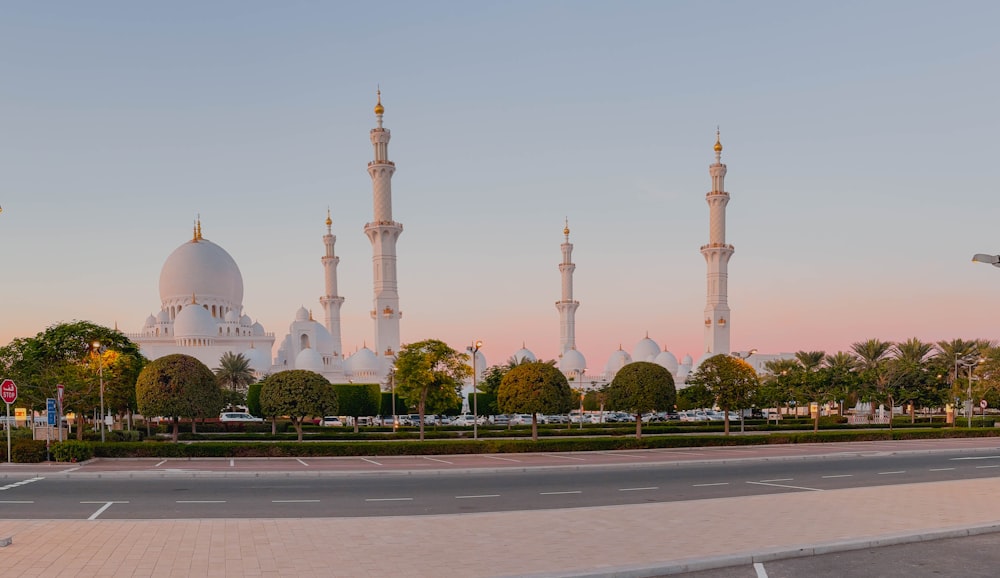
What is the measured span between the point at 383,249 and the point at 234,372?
70.6ft

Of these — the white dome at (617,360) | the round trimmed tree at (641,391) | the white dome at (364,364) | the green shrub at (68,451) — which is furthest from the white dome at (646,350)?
the green shrub at (68,451)

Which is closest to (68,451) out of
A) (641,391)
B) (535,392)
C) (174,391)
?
(174,391)

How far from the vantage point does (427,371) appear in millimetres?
48875

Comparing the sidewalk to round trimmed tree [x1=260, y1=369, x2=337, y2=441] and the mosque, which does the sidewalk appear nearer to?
round trimmed tree [x1=260, y1=369, x2=337, y2=441]

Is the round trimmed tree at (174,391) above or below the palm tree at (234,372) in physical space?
above

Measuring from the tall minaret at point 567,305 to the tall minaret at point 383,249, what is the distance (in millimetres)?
33335

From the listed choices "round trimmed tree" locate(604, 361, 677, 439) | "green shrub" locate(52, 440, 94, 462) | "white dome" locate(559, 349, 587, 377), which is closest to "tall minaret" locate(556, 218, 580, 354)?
"white dome" locate(559, 349, 587, 377)

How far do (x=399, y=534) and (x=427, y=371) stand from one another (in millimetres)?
35195

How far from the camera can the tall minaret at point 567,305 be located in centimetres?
11894

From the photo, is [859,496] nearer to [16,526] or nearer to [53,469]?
[16,526]

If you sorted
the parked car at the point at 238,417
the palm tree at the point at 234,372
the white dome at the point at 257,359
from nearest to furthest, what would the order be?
1. the parked car at the point at 238,417
2. the palm tree at the point at 234,372
3. the white dome at the point at 257,359

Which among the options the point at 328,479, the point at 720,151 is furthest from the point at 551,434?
the point at 720,151

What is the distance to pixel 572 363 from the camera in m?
120

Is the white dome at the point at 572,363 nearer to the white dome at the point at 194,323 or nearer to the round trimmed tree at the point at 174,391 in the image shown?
the white dome at the point at 194,323
